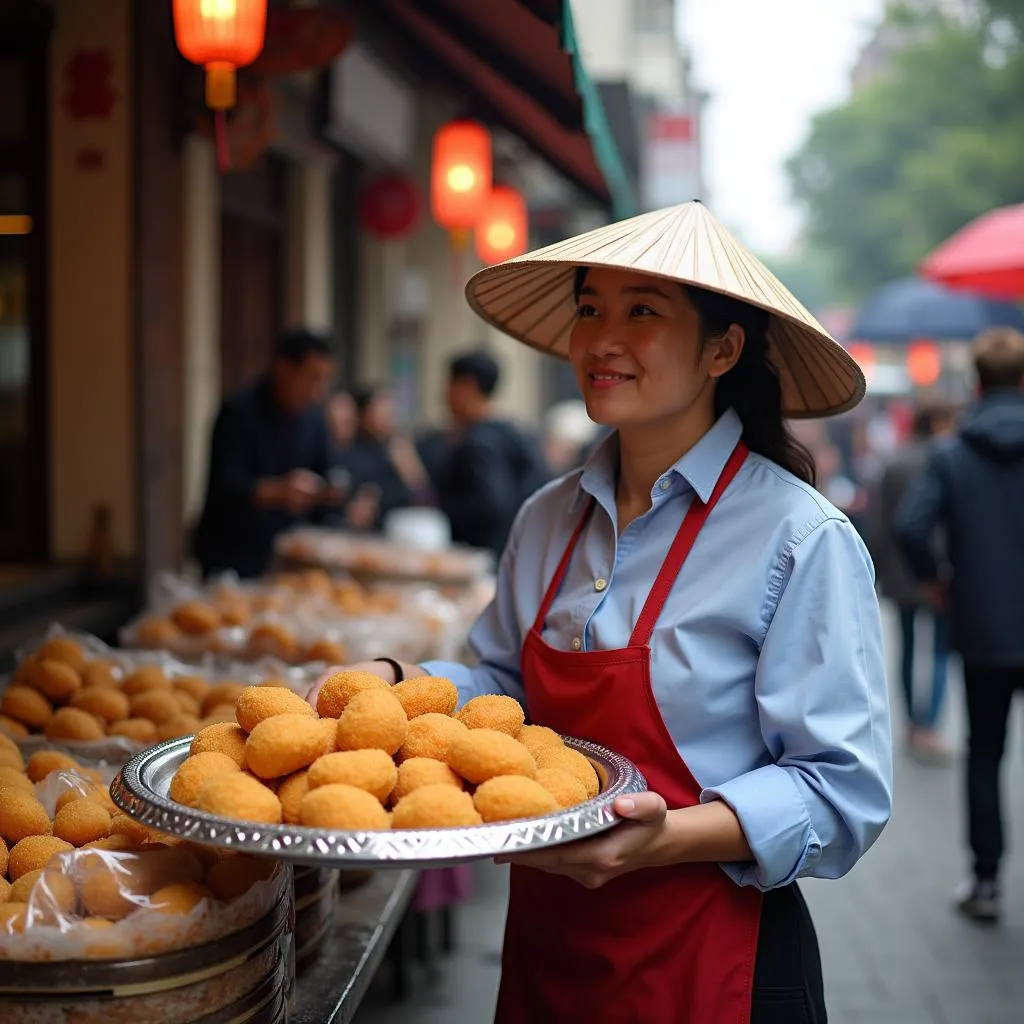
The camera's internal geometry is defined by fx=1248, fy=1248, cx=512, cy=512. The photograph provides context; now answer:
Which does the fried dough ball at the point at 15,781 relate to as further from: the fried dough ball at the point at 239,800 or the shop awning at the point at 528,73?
the shop awning at the point at 528,73

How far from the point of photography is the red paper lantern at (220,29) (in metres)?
3.52

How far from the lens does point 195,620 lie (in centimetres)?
395

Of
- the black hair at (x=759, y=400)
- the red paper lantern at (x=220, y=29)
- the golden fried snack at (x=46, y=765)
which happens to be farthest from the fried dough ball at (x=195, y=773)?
the red paper lantern at (x=220, y=29)

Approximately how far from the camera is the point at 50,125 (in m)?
4.69

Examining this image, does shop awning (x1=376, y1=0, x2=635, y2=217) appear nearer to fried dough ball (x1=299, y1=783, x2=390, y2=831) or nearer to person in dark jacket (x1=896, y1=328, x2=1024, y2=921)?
person in dark jacket (x1=896, y1=328, x2=1024, y2=921)

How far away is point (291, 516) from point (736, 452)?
415cm

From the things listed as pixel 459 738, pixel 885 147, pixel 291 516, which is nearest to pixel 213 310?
pixel 291 516

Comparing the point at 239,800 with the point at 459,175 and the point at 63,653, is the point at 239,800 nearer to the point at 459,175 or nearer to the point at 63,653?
the point at 63,653

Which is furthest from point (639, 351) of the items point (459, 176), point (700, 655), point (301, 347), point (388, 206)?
point (388, 206)

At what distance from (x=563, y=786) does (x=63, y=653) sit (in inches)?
72.2

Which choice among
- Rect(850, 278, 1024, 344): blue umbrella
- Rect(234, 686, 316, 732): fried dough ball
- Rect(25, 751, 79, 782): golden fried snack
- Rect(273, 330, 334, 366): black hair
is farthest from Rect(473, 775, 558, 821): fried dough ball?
Rect(850, 278, 1024, 344): blue umbrella

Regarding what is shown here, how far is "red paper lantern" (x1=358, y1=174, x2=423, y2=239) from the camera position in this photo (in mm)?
8844

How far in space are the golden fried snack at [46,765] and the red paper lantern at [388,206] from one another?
695 cm

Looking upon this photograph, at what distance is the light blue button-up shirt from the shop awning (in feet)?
5.29
